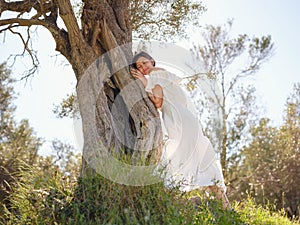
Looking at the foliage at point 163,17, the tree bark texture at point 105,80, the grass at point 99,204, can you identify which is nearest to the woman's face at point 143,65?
the tree bark texture at point 105,80

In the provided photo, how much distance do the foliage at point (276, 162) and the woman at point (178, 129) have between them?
6332 mm

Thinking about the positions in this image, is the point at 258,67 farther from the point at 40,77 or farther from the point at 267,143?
the point at 40,77

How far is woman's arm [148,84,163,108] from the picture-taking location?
6.86 metres

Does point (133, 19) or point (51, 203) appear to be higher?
point (133, 19)

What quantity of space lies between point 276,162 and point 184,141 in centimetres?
877

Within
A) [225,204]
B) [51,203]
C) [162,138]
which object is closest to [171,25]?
[162,138]

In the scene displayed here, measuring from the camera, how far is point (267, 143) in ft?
53.2

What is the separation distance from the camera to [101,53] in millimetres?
6957

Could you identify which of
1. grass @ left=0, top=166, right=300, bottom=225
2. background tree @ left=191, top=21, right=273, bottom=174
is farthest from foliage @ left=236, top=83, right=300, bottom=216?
grass @ left=0, top=166, right=300, bottom=225

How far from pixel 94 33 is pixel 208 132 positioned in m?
9.45

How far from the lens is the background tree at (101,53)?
21.2ft

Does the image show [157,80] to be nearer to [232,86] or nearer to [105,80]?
[105,80]

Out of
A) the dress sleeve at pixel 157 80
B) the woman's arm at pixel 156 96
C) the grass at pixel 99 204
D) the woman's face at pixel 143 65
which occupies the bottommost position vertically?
the grass at pixel 99 204

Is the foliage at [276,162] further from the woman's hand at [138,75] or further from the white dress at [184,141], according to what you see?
the woman's hand at [138,75]
